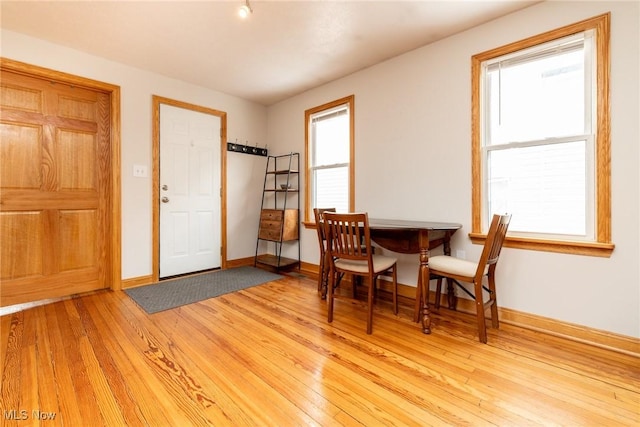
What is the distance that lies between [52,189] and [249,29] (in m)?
2.35

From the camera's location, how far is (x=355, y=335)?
1.99 meters

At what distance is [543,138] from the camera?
205 centimetres

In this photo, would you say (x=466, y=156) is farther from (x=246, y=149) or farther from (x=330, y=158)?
(x=246, y=149)

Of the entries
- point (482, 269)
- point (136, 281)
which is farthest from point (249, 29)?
point (136, 281)

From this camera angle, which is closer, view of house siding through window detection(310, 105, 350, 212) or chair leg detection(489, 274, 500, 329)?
chair leg detection(489, 274, 500, 329)

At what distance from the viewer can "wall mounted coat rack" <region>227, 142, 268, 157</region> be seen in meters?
3.90

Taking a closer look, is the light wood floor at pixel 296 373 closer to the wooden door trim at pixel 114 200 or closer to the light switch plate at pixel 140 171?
the wooden door trim at pixel 114 200

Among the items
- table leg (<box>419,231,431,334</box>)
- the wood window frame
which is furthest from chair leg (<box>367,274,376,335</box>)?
the wood window frame

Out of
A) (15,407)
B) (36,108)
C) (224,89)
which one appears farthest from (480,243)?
(36,108)

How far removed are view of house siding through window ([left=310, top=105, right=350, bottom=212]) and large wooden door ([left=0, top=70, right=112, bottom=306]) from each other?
2288 millimetres

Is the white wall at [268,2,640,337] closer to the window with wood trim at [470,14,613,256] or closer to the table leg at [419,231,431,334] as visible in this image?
the window with wood trim at [470,14,613,256]

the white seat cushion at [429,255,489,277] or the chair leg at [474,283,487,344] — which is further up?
the white seat cushion at [429,255,489,277]

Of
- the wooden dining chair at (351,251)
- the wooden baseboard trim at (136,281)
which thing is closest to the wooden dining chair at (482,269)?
the wooden dining chair at (351,251)

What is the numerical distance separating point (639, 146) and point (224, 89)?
393 cm
